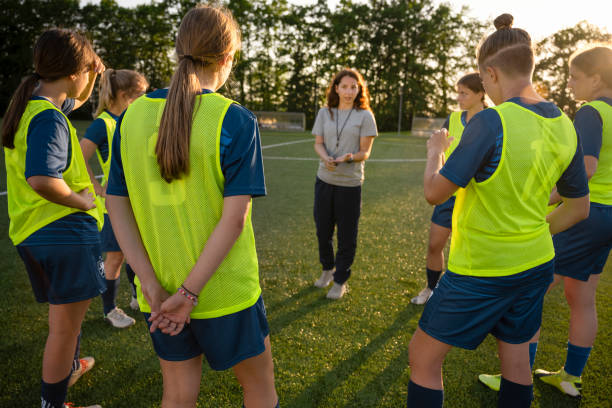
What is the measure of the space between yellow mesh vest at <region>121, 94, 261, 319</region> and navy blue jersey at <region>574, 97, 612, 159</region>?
185cm

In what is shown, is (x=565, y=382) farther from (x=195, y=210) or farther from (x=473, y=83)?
(x=195, y=210)

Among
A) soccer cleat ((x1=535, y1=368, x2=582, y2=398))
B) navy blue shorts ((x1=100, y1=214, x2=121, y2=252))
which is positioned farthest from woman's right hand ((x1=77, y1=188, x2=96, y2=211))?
soccer cleat ((x1=535, y1=368, x2=582, y2=398))

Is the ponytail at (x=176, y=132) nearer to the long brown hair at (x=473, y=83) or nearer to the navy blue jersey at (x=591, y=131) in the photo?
the navy blue jersey at (x=591, y=131)

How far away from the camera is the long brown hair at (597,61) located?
218 centimetres

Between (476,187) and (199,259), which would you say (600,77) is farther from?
(199,259)

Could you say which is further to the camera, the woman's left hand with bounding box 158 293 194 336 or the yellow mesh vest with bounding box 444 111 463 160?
the yellow mesh vest with bounding box 444 111 463 160

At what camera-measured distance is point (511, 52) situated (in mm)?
1586

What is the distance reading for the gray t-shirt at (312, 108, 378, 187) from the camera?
3.86 metres

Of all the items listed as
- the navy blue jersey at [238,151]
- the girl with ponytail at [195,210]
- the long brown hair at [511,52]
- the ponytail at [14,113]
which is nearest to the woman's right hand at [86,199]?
the ponytail at [14,113]

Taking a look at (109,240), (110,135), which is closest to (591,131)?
(110,135)

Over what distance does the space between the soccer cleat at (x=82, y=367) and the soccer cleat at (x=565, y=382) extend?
3140mm

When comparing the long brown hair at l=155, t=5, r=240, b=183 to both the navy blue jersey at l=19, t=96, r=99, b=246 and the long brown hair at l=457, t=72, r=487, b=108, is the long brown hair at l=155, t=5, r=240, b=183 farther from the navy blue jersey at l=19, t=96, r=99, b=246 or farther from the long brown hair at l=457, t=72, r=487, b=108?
the long brown hair at l=457, t=72, r=487, b=108

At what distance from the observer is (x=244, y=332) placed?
1431 mm

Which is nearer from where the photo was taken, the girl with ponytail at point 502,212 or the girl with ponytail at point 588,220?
the girl with ponytail at point 502,212
